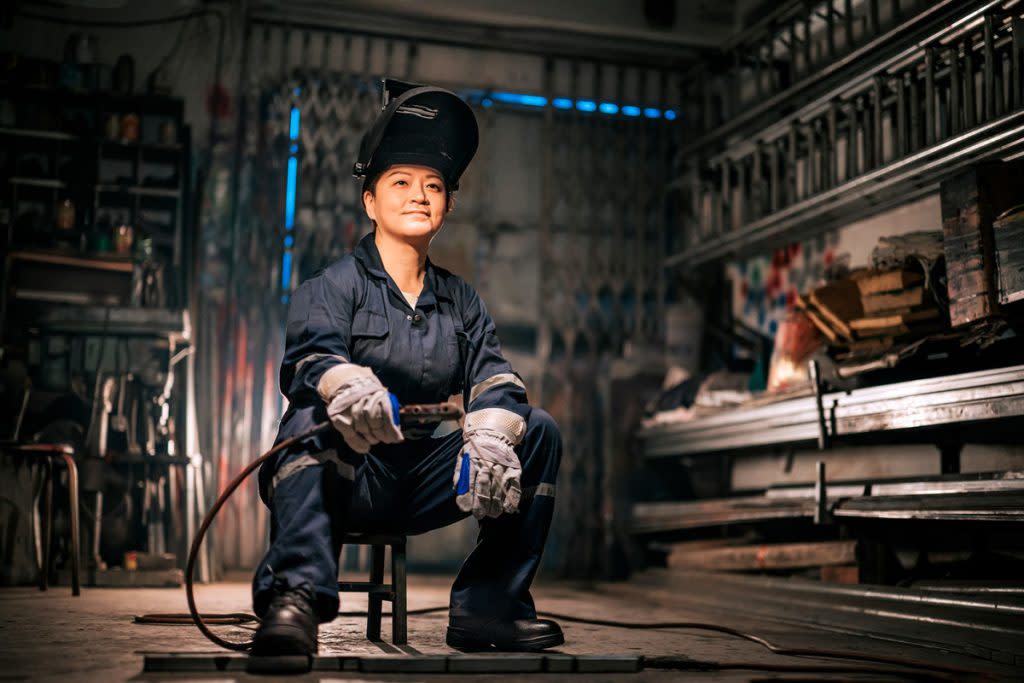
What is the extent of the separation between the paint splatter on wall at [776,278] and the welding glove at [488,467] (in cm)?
334

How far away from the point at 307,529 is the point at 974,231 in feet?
8.33

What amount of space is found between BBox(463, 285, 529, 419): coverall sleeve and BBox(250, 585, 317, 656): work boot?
0.69 metres

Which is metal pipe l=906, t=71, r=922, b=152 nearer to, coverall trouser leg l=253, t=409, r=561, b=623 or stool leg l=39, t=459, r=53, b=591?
coverall trouser leg l=253, t=409, r=561, b=623

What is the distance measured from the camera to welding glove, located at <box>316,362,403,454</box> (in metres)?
2.42

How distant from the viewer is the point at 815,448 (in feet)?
18.4

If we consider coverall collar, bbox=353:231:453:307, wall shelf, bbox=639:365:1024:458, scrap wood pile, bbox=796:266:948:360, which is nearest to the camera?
coverall collar, bbox=353:231:453:307

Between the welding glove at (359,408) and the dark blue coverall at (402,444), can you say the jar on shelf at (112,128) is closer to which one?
the dark blue coverall at (402,444)

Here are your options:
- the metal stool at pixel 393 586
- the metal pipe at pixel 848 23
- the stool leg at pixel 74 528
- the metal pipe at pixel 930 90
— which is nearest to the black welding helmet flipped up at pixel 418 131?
the metal stool at pixel 393 586

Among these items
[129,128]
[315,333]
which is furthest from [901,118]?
[129,128]

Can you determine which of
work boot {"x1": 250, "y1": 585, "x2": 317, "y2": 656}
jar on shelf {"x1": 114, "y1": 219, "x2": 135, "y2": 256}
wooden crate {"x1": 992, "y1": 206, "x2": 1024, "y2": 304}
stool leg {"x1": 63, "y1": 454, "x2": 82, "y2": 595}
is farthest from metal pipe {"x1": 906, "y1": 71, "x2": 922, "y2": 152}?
jar on shelf {"x1": 114, "y1": 219, "x2": 135, "y2": 256}

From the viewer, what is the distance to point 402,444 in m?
2.82

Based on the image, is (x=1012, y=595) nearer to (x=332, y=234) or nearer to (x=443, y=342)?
(x=443, y=342)

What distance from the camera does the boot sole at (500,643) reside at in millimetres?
2688

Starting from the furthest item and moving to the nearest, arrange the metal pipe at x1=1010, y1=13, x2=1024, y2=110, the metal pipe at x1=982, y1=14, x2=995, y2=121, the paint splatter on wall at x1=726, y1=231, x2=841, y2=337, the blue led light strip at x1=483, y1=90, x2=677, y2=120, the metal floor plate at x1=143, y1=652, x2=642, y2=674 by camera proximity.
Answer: the blue led light strip at x1=483, y1=90, x2=677, y2=120 < the paint splatter on wall at x1=726, y1=231, x2=841, y2=337 < the metal pipe at x1=982, y1=14, x2=995, y2=121 < the metal pipe at x1=1010, y1=13, x2=1024, y2=110 < the metal floor plate at x1=143, y1=652, x2=642, y2=674
